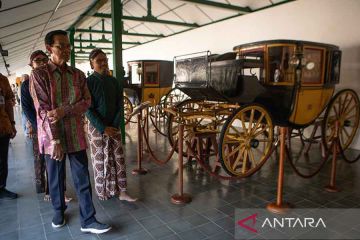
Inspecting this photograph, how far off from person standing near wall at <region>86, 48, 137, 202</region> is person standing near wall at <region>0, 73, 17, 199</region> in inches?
44.2

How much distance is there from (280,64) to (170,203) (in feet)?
7.86

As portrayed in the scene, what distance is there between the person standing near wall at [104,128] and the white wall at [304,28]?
5027 millimetres

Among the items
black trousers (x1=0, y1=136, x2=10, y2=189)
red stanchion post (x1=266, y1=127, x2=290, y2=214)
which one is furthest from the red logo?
black trousers (x1=0, y1=136, x2=10, y2=189)

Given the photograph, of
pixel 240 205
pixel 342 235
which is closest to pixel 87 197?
pixel 240 205

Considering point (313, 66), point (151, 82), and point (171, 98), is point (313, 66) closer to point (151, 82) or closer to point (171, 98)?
point (151, 82)

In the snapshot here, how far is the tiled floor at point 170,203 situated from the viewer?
2583 millimetres

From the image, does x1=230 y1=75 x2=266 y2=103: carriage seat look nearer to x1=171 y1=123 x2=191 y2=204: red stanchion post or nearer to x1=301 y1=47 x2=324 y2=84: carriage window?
x1=301 y1=47 x2=324 y2=84: carriage window

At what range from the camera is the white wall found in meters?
5.41

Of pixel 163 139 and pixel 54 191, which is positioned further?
pixel 163 139

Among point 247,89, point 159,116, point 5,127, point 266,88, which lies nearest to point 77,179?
point 5,127

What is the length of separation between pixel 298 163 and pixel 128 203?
10.4 ft

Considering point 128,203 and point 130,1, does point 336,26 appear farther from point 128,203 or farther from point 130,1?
point 130,1

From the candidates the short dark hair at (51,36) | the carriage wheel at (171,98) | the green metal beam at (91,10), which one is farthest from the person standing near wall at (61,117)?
the green metal beam at (91,10)

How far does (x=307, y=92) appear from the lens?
3789 millimetres
